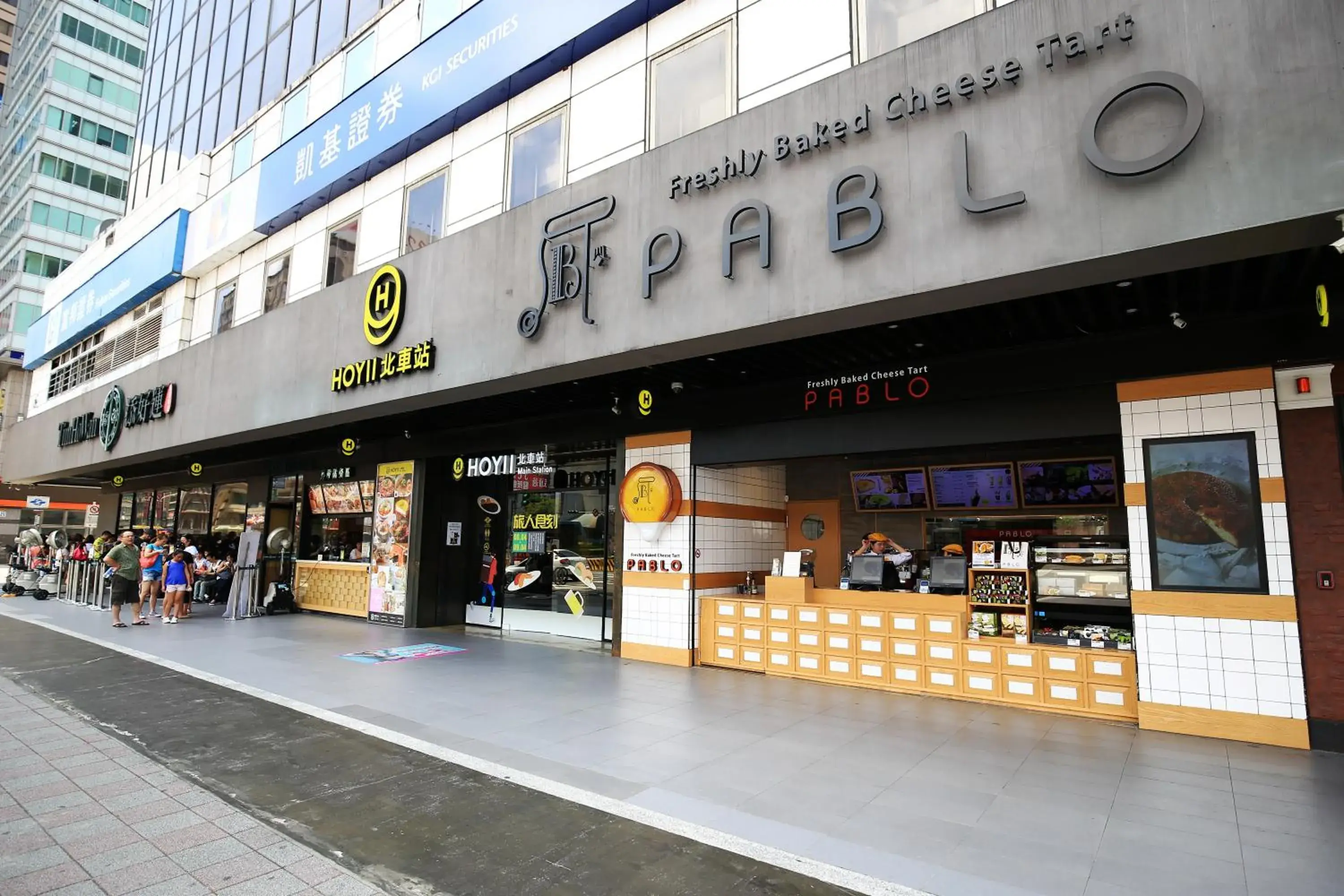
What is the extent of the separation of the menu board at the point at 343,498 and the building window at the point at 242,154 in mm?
6715

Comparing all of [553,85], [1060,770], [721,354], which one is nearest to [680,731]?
[1060,770]

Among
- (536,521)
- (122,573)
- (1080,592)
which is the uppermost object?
(536,521)

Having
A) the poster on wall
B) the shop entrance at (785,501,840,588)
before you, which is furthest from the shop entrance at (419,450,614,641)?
the shop entrance at (785,501,840,588)

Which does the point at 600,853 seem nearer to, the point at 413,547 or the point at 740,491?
the point at 740,491

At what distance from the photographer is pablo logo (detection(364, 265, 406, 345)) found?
950cm

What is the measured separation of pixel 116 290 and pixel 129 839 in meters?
19.7

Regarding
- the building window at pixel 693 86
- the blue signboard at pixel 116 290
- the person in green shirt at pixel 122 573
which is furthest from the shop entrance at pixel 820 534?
the blue signboard at pixel 116 290

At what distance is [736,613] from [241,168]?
13796 mm

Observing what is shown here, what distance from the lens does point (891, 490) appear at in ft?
31.3

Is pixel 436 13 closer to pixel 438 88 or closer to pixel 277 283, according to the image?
pixel 438 88

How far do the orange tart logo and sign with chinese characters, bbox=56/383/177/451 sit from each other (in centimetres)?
1091

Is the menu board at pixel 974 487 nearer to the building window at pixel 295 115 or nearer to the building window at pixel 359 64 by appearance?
the building window at pixel 359 64

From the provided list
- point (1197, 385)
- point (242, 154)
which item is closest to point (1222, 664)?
point (1197, 385)

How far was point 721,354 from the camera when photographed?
24.2 ft
